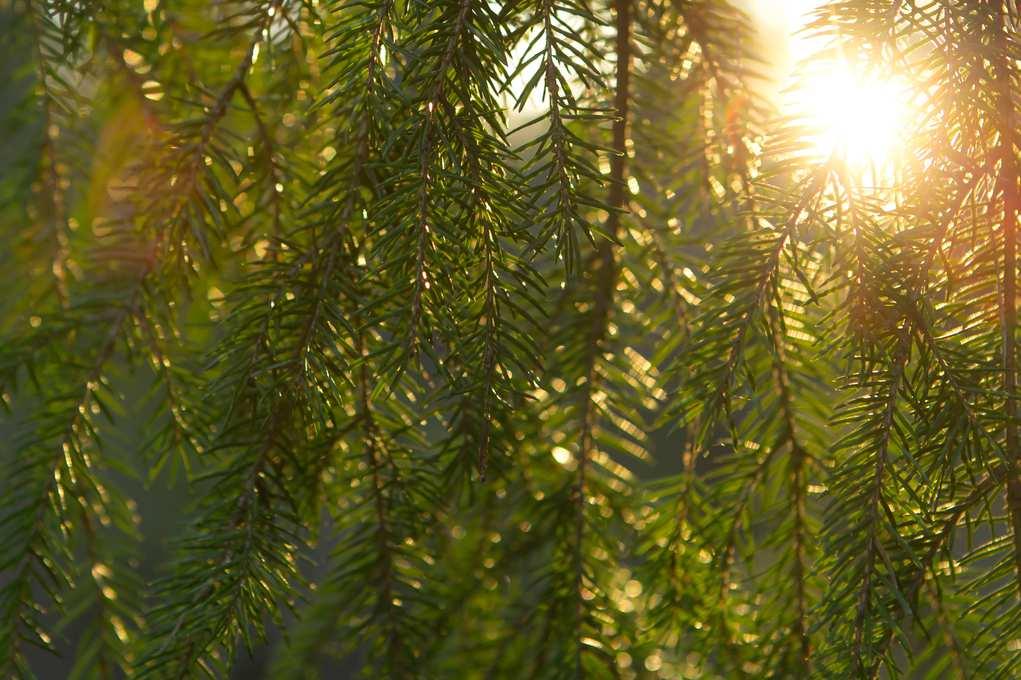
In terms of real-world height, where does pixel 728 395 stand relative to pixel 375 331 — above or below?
below

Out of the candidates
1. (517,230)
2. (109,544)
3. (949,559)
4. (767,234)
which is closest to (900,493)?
(949,559)

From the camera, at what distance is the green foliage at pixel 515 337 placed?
50cm

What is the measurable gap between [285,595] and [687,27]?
55cm

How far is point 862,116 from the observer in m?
0.52

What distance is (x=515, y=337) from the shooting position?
22.0 inches

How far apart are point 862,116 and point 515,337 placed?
0.75 feet

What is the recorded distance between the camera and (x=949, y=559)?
20.2 inches

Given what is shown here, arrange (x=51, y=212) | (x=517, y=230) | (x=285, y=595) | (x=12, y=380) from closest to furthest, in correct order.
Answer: (x=517, y=230) → (x=285, y=595) → (x=12, y=380) → (x=51, y=212)

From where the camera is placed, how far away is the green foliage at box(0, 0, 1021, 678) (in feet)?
1.65

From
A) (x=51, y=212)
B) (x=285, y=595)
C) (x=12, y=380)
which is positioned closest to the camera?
(x=285, y=595)

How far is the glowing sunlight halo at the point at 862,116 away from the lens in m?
0.52

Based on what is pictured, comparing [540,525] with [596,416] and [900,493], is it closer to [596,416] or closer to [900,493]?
[596,416]

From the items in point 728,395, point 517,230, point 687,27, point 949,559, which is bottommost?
point 949,559

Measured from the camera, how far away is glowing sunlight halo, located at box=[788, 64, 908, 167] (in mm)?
518
